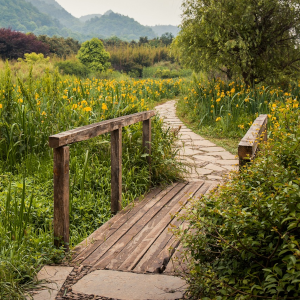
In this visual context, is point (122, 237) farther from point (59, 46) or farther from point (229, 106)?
point (59, 46)

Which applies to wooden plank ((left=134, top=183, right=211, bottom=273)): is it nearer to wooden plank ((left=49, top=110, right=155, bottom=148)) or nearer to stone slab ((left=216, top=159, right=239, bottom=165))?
wooden plank ((left=49, top=110, right=155, bottom=148))

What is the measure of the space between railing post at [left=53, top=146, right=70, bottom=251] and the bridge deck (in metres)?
0.16

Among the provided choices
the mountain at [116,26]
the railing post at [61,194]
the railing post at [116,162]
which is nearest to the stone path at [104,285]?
the railing post at [61,194]

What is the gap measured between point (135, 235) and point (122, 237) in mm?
107

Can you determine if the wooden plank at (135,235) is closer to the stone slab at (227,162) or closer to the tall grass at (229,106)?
the stone slab at (227,162)

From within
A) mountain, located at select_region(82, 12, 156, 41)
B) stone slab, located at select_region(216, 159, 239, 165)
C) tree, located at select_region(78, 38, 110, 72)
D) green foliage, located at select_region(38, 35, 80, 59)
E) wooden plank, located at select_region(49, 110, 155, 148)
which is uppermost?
mountain, located at select_region(82, 12, 156, 41)

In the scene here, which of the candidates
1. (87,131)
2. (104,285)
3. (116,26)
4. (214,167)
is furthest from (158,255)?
(116,26)

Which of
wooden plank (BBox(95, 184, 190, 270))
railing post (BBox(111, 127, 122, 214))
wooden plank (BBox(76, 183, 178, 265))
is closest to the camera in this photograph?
wooden plank (BBox(95, 184, 190, 270))

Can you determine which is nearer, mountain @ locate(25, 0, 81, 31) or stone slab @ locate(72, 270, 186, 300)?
stone slab @ locate(72, 270, 186, 300)

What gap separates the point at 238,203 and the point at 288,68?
7.80 metres

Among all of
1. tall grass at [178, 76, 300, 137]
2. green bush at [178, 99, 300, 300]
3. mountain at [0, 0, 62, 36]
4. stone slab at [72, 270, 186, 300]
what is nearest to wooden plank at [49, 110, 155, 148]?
stone slab at [72, 270, 186, 300]

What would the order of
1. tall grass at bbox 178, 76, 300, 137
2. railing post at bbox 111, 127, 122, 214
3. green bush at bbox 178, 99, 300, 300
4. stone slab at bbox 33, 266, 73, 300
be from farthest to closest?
tall grass at bbox 178, 76, 300, 137, railing post at bbox 111, 127, 122, 214, stone slab at bbox 33, 266, 73, 300, green bush at bbox 178, 99, 300, 300

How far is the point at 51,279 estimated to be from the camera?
2082 millimetres

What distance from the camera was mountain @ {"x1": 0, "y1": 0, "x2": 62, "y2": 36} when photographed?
92.0 m
